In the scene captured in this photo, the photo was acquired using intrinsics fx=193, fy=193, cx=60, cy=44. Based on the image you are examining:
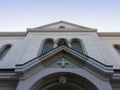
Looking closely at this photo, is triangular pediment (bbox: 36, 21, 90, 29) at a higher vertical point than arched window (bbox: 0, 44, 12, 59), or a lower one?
higher

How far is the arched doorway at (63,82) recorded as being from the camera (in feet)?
33.9

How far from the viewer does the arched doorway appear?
407 inches

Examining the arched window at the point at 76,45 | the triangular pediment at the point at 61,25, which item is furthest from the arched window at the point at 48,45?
the triangular pediment at the point at 61,25

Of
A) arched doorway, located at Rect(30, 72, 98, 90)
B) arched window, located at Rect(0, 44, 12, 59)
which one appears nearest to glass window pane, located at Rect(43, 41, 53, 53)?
arched window, located at Rect(0, 44, 12, 59)

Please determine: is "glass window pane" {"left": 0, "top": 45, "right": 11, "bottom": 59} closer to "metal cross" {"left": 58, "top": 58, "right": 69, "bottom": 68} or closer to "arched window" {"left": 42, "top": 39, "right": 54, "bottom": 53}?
"arched window" {"left": 42, "top": 39, "right": 54, "bottom": 53}

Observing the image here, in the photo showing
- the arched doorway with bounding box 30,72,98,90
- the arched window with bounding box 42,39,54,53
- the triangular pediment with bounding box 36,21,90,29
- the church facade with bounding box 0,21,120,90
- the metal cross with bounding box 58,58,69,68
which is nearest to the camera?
the church facade with bounding box 0,21,120,90

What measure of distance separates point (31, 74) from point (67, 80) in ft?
6.54

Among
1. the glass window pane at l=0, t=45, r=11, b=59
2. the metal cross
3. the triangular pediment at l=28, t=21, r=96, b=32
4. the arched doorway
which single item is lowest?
the arched doorway

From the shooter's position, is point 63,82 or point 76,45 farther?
point 76,45

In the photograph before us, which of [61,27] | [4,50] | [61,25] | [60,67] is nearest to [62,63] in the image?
[60,67]

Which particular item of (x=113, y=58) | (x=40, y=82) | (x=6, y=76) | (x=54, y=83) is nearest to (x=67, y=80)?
(x=54, y=83)

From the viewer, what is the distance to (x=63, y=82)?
413 inches

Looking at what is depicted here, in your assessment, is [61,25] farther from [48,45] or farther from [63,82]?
[63,82]

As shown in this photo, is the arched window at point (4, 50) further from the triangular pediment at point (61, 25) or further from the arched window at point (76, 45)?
the arched window at point (76, 45)
